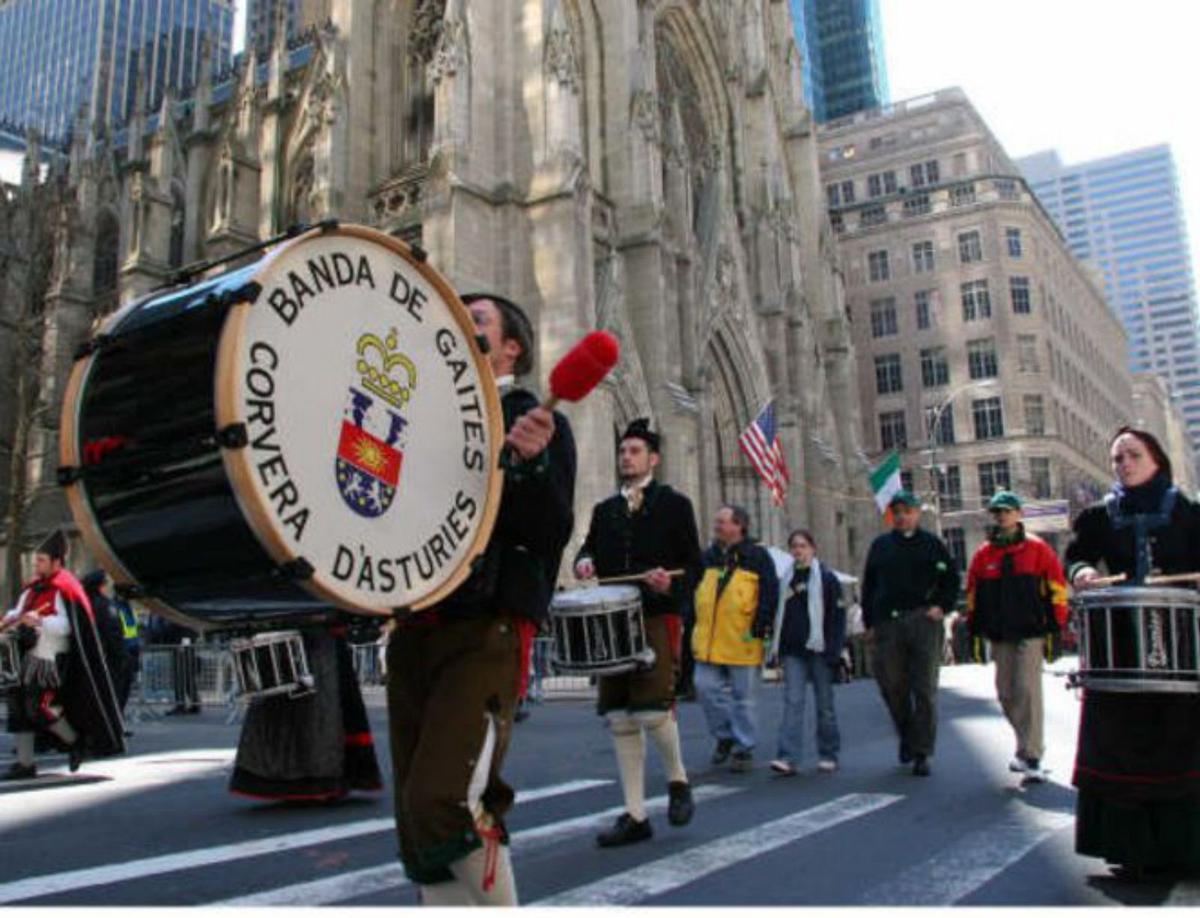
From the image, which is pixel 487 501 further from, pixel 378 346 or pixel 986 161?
pixel 986 161

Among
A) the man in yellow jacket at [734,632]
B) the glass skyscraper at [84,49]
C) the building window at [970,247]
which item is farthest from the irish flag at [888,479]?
the glass skyscraper at [84,49]

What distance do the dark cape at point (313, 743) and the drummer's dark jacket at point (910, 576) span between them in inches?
→ 160

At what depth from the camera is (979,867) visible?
14.9ft

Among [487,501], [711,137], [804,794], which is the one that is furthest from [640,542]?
[711,137]

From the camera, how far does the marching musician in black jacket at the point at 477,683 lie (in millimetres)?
2633

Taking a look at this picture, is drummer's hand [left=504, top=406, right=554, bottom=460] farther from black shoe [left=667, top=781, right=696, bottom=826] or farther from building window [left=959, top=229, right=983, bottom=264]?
building window [left=959, top=229, right=983, bottom=264]

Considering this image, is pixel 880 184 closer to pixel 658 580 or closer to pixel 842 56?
pixel 842 56

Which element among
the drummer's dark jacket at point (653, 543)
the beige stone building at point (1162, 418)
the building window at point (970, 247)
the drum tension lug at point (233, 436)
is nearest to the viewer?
the drum tension lug at point (233, 436)

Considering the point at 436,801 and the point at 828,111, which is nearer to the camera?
the point at 436,801

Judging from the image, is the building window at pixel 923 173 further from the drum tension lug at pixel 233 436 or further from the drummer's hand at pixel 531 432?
the drum tension lug at pixel 233 436

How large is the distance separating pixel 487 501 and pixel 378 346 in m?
0.53

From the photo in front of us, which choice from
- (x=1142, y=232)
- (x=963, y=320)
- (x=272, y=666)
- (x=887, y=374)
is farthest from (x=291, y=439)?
(x=1142, y=232)

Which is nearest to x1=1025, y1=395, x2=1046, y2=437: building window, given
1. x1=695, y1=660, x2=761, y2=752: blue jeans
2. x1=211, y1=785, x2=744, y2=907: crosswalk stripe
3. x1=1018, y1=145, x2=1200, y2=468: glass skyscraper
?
x1=695, y1=660, x2=761, y2=752: blue jeans

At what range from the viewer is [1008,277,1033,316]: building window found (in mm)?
54188
